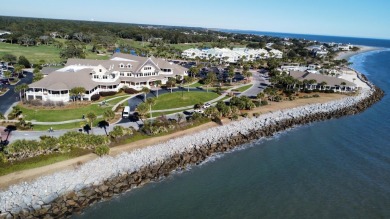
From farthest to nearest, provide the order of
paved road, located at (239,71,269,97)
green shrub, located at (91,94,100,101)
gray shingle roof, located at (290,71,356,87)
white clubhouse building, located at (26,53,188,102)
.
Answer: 1. gray shingle roof, located at (290,71,356,87)
2. paved road, located at (239,71,269,97)
3. green shrub, located at (91,94,100,101)
4. white clubhouse building, located at (26,53,188,102)

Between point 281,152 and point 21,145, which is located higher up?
point 21,145

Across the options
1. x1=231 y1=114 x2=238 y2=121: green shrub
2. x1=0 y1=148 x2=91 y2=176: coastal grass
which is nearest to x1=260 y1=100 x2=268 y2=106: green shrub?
x1=231 y1=114 x2=238 y2=121: green shrub

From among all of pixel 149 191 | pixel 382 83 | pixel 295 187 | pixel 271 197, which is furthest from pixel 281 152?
pixel 382 83

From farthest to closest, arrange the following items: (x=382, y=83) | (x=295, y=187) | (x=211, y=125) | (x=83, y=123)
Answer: (x=382, y=83) → (x=211, y=125) → (x=83, y=123) → (x=295, y=187)

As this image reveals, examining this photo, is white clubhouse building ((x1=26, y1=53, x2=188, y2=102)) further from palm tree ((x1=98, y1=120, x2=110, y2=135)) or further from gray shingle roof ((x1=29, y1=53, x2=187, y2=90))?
palm tree ((x1=98, y1=120, x2=110, y2=135))

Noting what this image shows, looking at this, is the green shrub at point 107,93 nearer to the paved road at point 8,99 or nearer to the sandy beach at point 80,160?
the paved road at point 8,99

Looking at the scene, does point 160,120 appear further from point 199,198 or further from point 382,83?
point 382,83

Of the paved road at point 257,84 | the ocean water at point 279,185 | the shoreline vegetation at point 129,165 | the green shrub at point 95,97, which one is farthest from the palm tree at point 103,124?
the paved road at point 257,84
